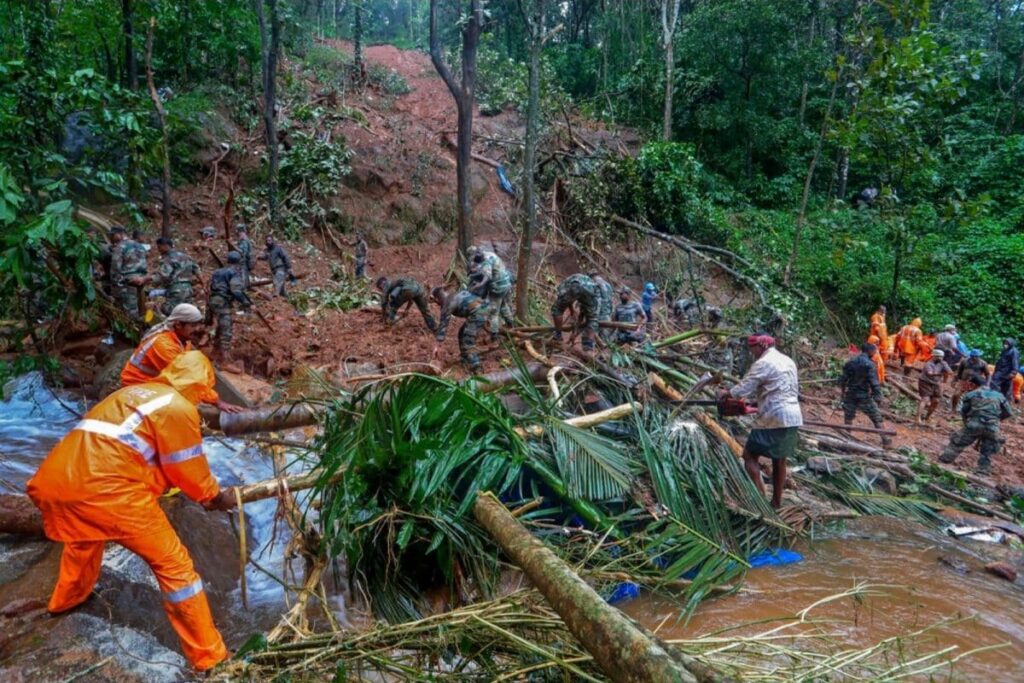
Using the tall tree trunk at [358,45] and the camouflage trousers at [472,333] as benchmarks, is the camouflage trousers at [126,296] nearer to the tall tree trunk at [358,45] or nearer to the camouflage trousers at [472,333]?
the camouflage trousers at [472,333]

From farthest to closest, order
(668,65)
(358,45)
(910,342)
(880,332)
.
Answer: (358,45) < (668,65) < (910,342) < (880,332)

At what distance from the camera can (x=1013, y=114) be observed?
1944 cm

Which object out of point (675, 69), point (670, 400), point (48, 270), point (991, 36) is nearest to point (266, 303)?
point (48, 270)

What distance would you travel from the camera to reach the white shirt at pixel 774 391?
17.3ft

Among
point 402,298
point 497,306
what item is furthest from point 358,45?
point 497,306

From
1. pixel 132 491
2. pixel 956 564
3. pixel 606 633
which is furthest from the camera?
pixel 956 564

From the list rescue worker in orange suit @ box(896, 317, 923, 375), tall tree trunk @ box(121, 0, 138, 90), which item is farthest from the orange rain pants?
rescue worker in orange suit @ box(896, 317, 923, 375)

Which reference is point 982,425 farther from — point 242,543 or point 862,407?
point 242,543

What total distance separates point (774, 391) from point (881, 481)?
90.7 inches

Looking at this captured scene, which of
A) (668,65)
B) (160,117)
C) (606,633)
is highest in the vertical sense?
(668,65)

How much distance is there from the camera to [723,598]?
444 cm

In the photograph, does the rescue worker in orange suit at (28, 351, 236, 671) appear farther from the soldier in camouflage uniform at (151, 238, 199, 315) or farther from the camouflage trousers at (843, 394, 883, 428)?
the camouflage trousers at (843, 394, 883, 428)

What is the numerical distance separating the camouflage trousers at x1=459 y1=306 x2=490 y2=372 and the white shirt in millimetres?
4125

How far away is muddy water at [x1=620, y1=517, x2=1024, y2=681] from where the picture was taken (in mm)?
4086
